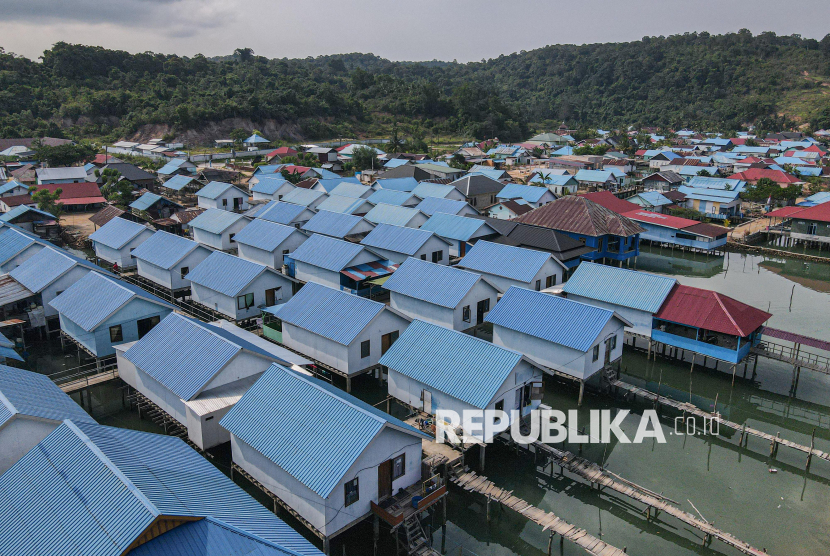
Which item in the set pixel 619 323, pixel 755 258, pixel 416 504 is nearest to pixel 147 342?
pixel 416 504

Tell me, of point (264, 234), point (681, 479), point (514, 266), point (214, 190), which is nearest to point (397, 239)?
point (514, 266)

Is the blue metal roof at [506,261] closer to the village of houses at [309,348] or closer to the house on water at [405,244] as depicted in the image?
the village of houses at [309,348]

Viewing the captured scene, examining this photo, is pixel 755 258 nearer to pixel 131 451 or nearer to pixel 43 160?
pixel 131 451

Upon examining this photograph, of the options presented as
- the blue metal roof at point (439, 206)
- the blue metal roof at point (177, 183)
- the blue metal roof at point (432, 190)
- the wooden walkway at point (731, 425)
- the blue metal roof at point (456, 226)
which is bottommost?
the wooden walkway at point (731, 425)

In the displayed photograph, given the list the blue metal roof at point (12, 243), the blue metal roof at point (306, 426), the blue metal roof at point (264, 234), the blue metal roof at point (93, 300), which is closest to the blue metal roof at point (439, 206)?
the blue metal roof at point (264, 234)

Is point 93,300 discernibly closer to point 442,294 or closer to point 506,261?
point 442,294
